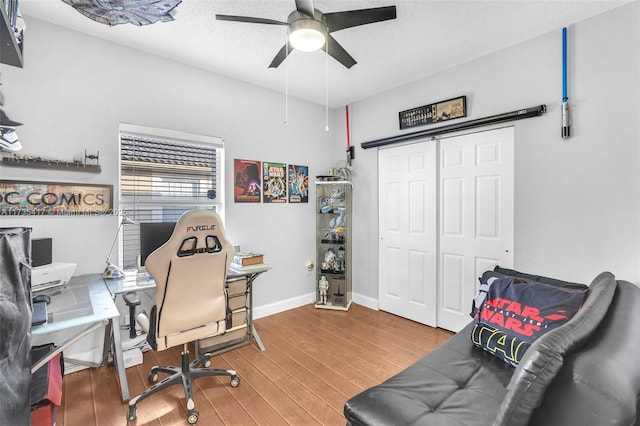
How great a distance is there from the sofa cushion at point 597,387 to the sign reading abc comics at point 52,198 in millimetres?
3059

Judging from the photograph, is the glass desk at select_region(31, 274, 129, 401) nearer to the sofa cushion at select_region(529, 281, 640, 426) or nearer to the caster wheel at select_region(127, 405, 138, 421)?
the caster wheel at select_region(127, 405, 138, 421)

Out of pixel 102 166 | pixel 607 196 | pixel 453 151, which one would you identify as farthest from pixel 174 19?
pixel 607 196

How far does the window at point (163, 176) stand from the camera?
2.63 m

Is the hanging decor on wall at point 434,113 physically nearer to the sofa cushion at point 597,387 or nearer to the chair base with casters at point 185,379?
the sofa cushion at point 597,387

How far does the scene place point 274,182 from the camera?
142 inches

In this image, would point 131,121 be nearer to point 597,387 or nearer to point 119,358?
point 119,358

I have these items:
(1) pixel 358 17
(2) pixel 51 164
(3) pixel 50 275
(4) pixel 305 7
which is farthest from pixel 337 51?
(3) pixel 50 275

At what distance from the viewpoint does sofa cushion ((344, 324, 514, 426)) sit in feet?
3.79

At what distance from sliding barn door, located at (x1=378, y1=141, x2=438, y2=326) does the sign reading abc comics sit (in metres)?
2.94

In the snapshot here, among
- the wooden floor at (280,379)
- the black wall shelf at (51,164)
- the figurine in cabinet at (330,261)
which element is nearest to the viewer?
the wooden floor at (280,379)

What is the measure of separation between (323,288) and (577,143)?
9.79ft

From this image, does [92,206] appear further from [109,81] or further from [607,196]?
[607,196]

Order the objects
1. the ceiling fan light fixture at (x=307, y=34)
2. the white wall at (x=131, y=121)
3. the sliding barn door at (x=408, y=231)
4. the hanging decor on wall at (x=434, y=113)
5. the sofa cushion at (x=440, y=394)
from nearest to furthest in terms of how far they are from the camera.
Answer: the sofa cushion at (x=440, y=394), the ceiling fan light fixture at (x=307, y=34), the white wall at (x=131, y=121), the hanging decor on wall at (x=434, y=113), the sliding barn door at (x=408, y=231)

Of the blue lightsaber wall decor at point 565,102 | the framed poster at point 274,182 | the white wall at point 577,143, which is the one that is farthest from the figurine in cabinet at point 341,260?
the blue lightsaber wall decor at point 565,102
